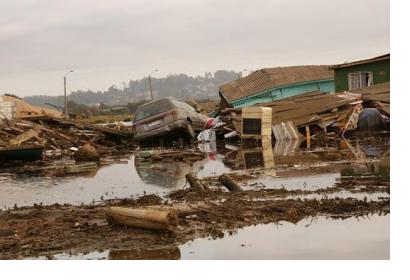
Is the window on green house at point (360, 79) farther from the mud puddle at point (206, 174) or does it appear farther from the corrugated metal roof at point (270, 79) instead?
the mud puddle at point (206, 174)

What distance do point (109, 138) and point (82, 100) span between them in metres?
101

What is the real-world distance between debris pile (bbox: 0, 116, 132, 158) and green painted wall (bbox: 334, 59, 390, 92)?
1223 cm

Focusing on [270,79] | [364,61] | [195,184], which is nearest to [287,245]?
[195,184]

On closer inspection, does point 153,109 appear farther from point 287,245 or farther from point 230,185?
point 287,245

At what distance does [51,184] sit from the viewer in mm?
14016

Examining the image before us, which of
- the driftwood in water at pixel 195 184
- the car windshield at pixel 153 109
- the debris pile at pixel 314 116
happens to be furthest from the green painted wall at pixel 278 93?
the driftwood in water at pixel 195 184

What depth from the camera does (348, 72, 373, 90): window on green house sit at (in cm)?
3244

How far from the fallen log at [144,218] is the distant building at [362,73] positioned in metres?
25.7

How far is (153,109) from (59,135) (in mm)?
4399

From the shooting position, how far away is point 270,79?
127ft

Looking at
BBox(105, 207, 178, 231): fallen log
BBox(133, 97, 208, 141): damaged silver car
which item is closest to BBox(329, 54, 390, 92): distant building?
BBox(133, 97, 208, 141): damaged silver car

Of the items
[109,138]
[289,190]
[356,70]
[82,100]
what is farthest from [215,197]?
[82,100]

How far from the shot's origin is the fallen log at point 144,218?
7.44 metres

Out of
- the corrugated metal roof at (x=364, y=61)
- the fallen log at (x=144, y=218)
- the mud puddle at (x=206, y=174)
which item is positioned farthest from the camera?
the corrugated metal roof at (x=364, y=61)
